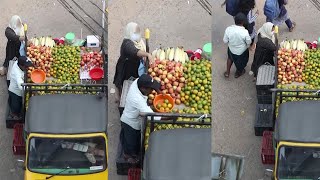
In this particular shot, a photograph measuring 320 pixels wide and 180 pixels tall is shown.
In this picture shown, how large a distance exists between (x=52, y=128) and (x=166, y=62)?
190 cm

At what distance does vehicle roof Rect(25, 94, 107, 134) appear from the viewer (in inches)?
349

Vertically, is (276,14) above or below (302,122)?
above

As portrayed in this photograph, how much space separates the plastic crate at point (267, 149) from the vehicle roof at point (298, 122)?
0.83 meters

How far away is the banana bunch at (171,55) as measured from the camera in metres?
10.3

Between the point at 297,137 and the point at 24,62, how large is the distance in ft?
10.8

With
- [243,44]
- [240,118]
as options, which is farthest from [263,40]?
[240,118]

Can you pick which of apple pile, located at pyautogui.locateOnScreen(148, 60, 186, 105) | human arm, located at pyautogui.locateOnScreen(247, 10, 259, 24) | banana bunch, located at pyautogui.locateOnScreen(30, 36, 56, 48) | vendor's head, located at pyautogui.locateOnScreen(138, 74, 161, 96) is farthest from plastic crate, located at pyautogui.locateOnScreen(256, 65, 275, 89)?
banana bunch, located at pyautogui.locateOnScreen(30, 36, 56, 48)

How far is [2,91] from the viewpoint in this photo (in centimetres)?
1098

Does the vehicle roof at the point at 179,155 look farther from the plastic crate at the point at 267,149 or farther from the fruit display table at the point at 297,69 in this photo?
the fruit display table at the point at 297,69

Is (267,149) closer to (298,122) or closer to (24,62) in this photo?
(298,122)

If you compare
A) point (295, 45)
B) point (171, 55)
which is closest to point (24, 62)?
point (171, 55)

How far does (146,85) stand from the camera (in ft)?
29.0

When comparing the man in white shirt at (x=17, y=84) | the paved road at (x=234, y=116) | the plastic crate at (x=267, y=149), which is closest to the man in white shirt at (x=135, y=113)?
the paved road at (x=234, y=116)

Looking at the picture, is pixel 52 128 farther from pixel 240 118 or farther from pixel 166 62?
pixel 240 118
